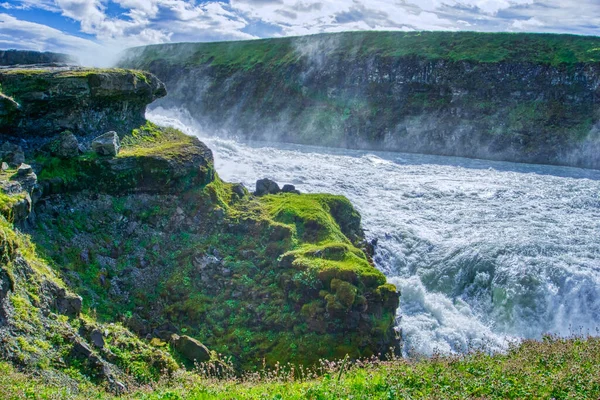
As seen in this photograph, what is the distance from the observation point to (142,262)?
1318 cm

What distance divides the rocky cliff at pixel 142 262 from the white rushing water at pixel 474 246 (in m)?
3.32

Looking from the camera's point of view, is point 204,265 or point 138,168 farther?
point 138,168

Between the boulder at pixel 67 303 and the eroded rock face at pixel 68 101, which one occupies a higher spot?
the eroded rock face at pixel 68 101

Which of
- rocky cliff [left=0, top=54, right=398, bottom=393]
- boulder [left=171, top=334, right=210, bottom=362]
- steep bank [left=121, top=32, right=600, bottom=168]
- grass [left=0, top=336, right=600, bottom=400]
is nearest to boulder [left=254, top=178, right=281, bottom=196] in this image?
rocky cliff [left=0, top=54, right=398, bottom=393]

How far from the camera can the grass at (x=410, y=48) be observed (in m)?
55.7

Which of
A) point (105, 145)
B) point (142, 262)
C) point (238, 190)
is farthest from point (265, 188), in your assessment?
point (142, 262)

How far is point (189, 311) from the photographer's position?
12.3 meters

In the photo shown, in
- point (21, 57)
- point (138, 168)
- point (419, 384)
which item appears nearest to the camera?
point (419, 384)

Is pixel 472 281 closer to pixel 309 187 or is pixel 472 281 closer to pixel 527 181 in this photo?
pixel 309 187

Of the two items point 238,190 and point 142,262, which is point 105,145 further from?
point 238,190

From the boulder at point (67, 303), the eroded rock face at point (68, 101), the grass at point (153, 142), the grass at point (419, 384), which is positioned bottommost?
the boulder at point (67, 303)

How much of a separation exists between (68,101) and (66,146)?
201 cm

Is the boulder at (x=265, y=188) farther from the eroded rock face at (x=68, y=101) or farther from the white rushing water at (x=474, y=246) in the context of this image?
the eroded rock face at (x=68, y=101)

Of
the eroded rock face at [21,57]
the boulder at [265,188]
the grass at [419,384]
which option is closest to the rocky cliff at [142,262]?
the grass at [419,384]
